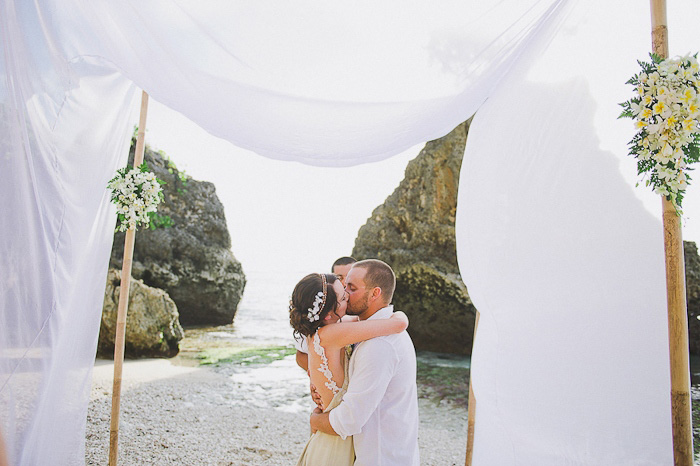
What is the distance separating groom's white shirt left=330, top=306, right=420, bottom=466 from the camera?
197 cm

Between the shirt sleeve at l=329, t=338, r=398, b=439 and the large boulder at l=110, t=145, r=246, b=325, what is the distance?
12612 mm

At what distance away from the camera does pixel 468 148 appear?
2.65m

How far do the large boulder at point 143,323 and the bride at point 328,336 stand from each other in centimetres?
751

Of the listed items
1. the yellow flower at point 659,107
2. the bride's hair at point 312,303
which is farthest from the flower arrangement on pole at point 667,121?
the bride's hair at point 312,303

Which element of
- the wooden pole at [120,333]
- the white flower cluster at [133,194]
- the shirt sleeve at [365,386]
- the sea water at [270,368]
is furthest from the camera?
the sea water at [270,368]

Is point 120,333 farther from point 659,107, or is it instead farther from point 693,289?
point 693,289

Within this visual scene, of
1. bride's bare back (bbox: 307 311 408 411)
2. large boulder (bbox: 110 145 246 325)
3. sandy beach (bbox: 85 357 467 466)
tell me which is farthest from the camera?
large boulder (bbox: 110 145 246 325)

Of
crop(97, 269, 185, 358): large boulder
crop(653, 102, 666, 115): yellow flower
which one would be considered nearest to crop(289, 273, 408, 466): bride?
crop(653, 102, 666, 115): yellow flower

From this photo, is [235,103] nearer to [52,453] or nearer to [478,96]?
[478,96]

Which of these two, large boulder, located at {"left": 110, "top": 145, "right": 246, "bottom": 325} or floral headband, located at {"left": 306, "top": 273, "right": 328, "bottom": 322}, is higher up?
large boulder, located at {"left": 110, "top": 145, "right": 246, "bottom": 325}

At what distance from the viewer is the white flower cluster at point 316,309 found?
2.15 metres

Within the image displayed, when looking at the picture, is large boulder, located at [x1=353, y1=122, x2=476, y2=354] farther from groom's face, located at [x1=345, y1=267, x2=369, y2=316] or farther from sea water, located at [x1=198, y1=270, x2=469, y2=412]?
groom's face, located at [x1=345, y1=267, x2=369, y2=316]

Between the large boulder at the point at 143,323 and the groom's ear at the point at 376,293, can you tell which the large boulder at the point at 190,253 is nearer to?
the large boulder at the point at 143,323

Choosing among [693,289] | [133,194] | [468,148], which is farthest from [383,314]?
[693,289]
